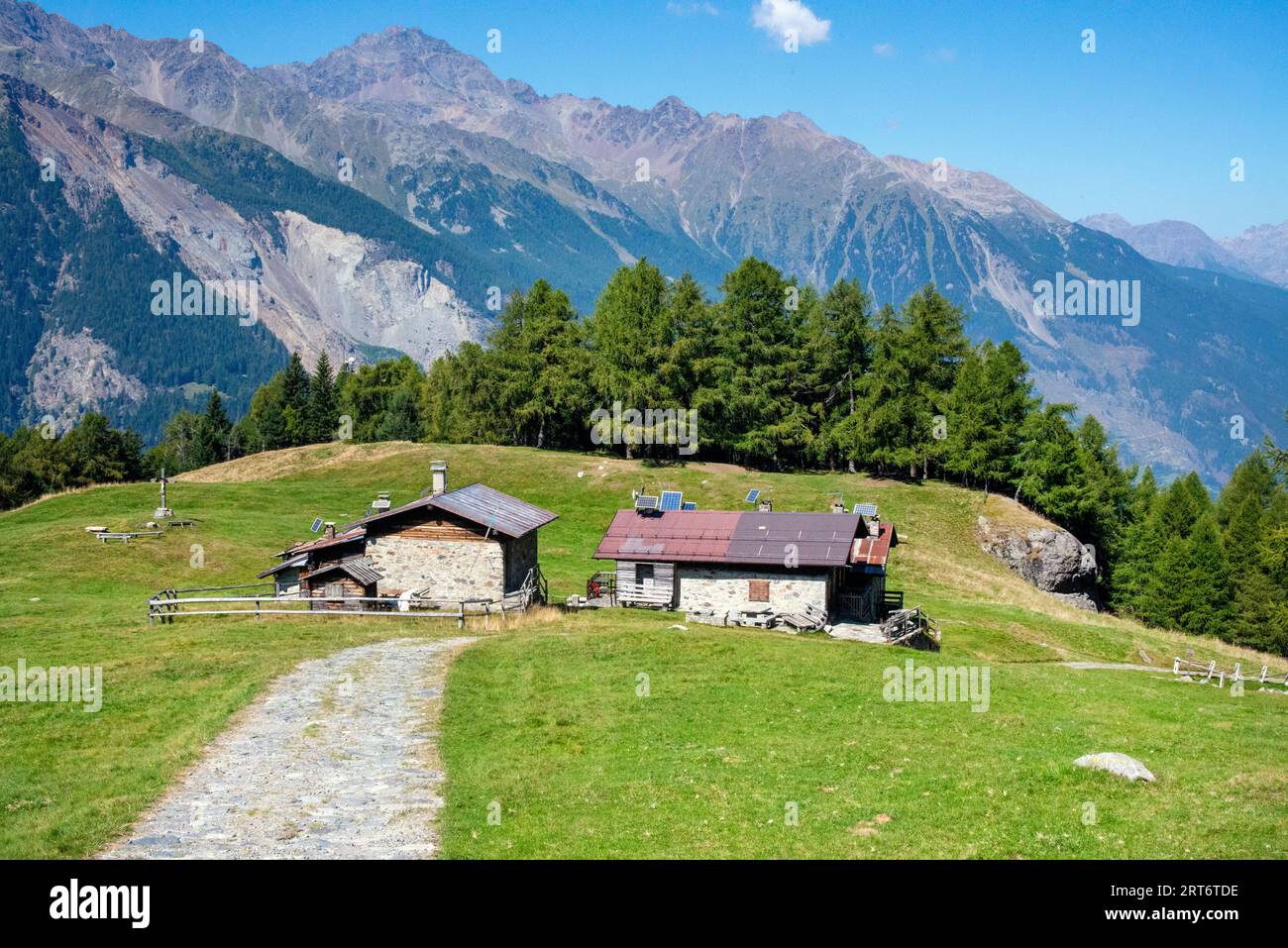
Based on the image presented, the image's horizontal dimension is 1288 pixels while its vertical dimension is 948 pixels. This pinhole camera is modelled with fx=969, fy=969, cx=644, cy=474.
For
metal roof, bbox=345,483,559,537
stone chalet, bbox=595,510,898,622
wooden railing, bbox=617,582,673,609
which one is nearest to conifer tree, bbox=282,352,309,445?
metal roof, bbox=345,483,559,537

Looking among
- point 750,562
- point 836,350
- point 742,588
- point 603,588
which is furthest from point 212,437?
point 750,562

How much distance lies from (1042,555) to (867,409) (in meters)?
22.6

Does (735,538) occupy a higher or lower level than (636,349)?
lower

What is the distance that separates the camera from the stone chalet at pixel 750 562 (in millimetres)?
48594

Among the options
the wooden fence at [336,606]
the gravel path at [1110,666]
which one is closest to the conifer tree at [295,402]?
the wooden fence at [336,606]

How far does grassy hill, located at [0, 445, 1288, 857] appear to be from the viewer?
57.4ft

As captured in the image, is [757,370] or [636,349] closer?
[636,349]

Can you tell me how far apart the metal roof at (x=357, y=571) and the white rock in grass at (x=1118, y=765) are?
34339 millimetres

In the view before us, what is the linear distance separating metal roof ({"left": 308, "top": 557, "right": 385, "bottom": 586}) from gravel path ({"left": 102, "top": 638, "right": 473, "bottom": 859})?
15153 mm

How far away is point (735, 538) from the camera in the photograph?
50625mm

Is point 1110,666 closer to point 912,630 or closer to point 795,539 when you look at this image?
point 912,630

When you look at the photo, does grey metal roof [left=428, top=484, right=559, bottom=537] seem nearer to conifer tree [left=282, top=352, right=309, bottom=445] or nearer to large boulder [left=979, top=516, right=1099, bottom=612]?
large boulder [left=979, top=516, right=1099, bottom=612]
